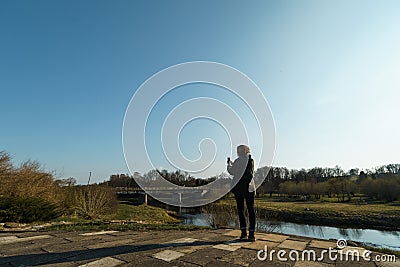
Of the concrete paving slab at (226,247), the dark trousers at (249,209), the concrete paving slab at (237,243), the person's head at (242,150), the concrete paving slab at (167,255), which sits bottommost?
the concrete paving slab at (237,243)

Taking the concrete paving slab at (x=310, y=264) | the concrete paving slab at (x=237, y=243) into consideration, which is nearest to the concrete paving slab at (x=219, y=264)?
the concrete paving slab at (x=310, y=264)

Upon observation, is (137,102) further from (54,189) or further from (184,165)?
(54,189)

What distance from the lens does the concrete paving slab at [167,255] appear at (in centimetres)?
279

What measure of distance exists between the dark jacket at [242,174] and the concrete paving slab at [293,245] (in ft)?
3.03

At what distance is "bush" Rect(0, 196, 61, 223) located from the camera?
6816 mm

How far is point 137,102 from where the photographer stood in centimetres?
646

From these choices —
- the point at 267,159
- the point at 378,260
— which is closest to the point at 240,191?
the point at 378,260

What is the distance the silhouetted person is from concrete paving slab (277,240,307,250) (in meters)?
0.44

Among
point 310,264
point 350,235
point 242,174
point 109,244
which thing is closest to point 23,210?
point 109,244

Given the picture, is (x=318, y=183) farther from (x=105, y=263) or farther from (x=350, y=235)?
(x=105, y=263)

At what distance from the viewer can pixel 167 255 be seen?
9.57 ft

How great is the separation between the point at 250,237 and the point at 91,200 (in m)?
10.1

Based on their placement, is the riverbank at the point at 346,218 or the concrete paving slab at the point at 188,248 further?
the riverbank at the point at 346,218

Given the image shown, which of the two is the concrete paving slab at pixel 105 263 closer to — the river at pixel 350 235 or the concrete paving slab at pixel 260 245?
the concrete paving slab at pixel 260 245
